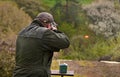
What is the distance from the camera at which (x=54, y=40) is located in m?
4.90

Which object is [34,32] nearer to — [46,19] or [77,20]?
[46,19]

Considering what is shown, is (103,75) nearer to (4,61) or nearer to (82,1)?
(4,61)

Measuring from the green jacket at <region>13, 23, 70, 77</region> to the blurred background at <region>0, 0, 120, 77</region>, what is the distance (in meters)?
12.6

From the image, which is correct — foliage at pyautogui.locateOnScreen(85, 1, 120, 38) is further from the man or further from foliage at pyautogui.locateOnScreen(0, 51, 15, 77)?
the man

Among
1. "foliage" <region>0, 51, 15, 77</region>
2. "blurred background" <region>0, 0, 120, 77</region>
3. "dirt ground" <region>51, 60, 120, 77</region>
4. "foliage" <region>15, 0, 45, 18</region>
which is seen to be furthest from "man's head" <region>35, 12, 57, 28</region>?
"foliage" <region>15, 0, 45, 18</region>

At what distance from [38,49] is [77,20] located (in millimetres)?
19735

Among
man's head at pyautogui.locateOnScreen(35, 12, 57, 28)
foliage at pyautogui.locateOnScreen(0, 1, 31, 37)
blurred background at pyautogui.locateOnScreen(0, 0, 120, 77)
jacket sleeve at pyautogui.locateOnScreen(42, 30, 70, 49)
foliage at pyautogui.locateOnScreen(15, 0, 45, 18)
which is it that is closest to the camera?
jacket sleeve at pyautogui.locateOnScreen(42, 30, 70, 49)

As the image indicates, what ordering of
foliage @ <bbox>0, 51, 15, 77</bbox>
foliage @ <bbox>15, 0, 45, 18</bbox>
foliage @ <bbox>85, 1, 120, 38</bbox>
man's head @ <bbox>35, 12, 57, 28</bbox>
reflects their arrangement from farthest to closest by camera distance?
foliage @ <bbox>15, 0, 45, 18</bbox>, foliage @ <bbox>85, 1, 120, 38</bbox>, foliage @ <bbox>0, 51, 15, 77</bbox>, man's head @ <bbox>35, 12, 57, 28</bbox>

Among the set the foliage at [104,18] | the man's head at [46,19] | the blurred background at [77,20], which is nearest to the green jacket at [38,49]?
the man's head at [46,19]

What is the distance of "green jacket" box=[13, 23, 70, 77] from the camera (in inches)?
193

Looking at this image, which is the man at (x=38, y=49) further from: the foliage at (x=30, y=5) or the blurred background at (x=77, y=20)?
the foliage at (x=30, y=5)

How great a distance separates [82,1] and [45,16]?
69.7 feet

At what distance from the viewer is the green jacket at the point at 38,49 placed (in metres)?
4.91

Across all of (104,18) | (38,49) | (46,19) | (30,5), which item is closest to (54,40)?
(38,49)
